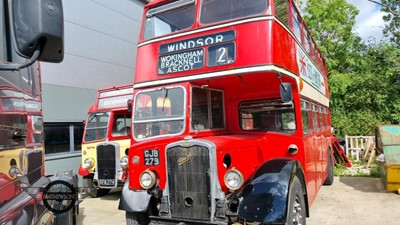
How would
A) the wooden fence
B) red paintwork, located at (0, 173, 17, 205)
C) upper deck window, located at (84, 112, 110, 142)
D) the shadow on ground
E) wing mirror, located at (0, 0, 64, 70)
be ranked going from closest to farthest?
wing mirror, located at (0, 0, 64, 70), red paintwork, located at (0, 173, 17, 205), the shadow on ground, upper deck window, located at (84, 112, 110, 142), the wooden fence

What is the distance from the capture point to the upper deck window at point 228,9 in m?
4.88

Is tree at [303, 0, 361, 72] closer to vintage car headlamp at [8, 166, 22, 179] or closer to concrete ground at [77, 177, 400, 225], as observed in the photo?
concrete ground at [77, 177, 400, 225]

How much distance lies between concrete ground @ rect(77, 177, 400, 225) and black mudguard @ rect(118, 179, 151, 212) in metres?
2.00

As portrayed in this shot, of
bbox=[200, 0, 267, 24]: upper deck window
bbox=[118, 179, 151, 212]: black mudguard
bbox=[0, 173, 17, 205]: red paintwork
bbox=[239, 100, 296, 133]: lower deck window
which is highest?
bbox=[200, 0, 267, 24]: upper deck window

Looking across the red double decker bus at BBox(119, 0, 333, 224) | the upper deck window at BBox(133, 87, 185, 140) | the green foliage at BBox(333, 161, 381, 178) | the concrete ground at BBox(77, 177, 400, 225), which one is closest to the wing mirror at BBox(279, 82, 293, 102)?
the red double decker bus at BBox(119, 0, 333, 224)

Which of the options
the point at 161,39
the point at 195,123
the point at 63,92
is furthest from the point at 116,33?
the point at 195,123

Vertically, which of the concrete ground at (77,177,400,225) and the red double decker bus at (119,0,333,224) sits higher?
the red double decker bus at (119,0,333,224)

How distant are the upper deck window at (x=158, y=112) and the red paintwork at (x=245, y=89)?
127 mm

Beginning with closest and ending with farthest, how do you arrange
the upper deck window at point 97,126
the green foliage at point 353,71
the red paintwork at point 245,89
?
the red paintwork at point 245,89 < the upper deck window at point 97,126 < the green foliage at point 353,71

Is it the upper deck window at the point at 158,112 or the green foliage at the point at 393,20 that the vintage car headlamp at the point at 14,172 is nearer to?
the upper deck window at the point at 158,112

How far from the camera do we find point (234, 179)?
417 cm

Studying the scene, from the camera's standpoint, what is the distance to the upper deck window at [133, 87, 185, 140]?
4.97m

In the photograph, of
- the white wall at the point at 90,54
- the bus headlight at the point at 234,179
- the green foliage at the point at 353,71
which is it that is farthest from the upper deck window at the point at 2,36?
the green foliage at the point at 353,71

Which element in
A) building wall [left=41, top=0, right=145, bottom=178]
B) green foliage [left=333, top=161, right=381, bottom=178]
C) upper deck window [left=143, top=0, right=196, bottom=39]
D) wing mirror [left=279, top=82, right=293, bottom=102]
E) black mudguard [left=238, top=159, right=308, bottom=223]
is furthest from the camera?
green foliage [left=333, top=161, right=381, bottom=178]
